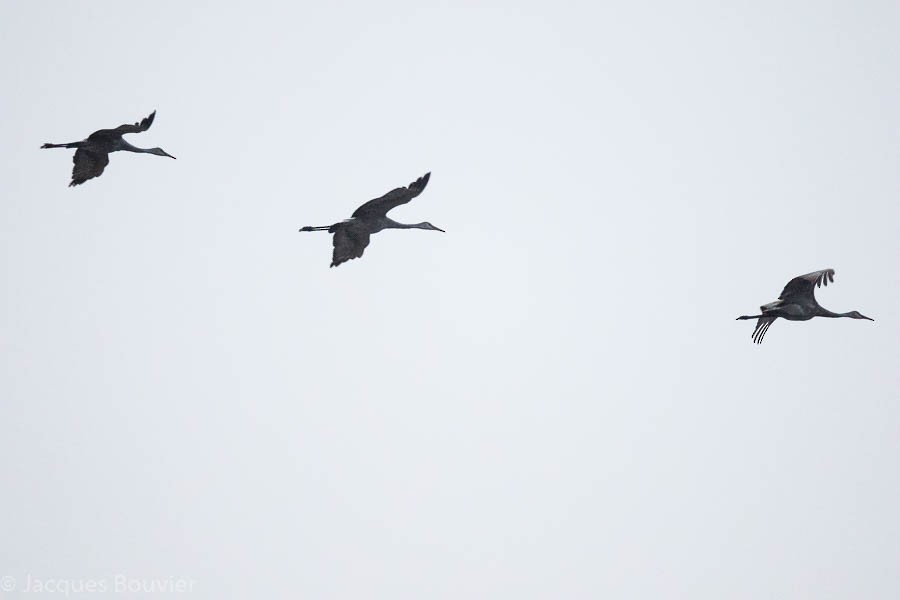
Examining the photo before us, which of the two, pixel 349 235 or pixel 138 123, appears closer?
pixel 138 123

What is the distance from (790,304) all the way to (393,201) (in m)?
11.9

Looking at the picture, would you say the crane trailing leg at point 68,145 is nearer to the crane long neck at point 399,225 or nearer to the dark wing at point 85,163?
the dark wing at point 85,163

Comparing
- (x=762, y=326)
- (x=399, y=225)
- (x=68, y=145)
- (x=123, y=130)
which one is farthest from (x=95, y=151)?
(x=762, y=326)

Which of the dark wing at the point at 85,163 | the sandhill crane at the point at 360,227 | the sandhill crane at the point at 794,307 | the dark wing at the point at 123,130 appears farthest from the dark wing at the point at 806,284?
the dark wing at the point at 85,163

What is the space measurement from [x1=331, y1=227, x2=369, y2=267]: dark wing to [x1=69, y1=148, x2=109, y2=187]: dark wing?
24.8ft

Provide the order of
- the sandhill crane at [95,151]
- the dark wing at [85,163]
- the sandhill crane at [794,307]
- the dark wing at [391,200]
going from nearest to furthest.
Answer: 1. the dark wing at [391,200]
2. the sandhill crane at [794,307]
3. the sandhill crane at [95,151]
4. the dark wing at [85,163]

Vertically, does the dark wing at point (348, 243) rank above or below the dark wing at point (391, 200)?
below

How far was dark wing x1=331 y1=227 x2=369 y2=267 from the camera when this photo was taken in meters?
42.6

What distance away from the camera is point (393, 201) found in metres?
40.4

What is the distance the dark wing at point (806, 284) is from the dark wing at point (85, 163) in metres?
20.6

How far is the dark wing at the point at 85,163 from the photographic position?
43.3m

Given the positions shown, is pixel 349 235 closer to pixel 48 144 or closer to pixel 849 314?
pixel 48 144

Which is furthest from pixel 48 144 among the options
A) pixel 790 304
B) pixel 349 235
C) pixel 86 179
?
pixel 790 304

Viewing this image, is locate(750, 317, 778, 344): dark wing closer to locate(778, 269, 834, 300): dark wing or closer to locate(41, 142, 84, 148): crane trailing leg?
locate(778, 269, 834, 300): dark wing
